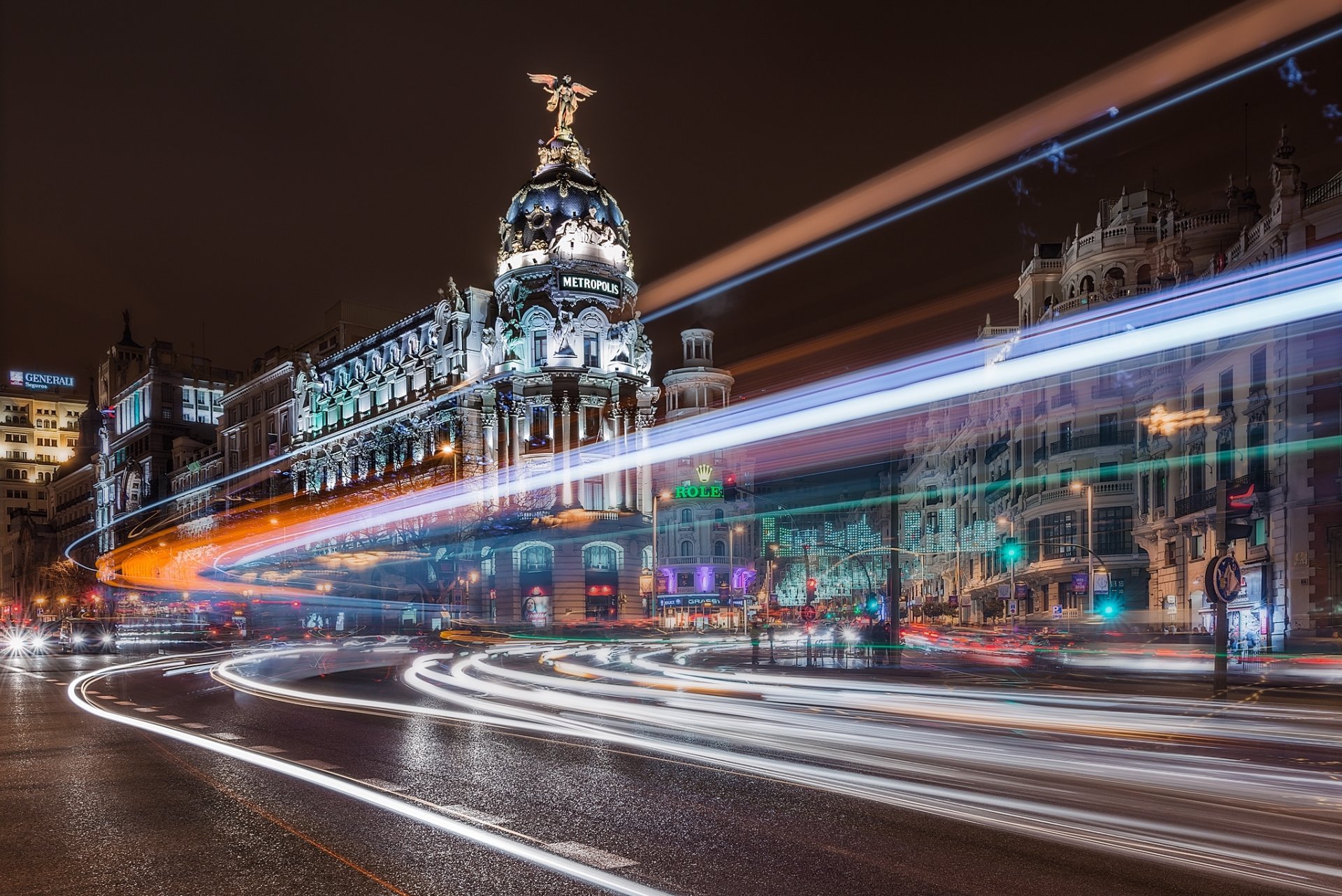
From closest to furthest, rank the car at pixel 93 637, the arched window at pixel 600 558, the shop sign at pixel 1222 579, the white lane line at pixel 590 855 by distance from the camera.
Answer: the white lane line at pixel 590 855, the shop sign at pixel 1222 579, the car at pixel 93 637, the arched window at pixel 600 558

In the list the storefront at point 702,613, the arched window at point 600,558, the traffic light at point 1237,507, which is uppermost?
the traffic light at point 1237,507

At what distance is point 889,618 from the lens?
1273 inches

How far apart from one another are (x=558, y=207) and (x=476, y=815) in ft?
240

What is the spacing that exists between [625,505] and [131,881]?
7266cm

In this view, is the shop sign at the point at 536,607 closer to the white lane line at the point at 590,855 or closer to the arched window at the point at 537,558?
the arched window at the point at 537,558

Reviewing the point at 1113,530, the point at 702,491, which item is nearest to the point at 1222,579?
the point at 702,491

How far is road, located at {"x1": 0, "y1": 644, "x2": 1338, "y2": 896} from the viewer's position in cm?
759

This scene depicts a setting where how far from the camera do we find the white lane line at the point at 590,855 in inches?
312

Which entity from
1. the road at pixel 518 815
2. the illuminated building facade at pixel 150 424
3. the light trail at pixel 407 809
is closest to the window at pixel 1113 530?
the road at pixel 518 815

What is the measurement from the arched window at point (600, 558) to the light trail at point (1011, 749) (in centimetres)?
5291

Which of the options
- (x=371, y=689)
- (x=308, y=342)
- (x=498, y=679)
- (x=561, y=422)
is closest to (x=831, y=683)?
(x=498, y=679)

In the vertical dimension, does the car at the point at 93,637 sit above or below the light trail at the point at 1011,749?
below

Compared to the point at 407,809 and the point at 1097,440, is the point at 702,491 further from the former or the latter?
the point at 407,809

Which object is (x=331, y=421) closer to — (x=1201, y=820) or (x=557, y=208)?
(x=557, y=208)
